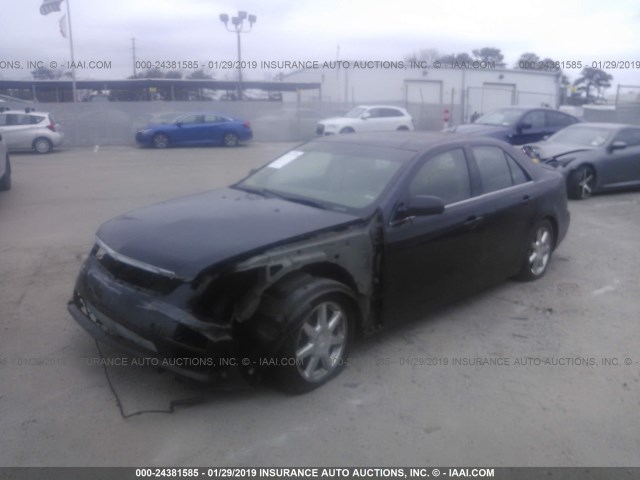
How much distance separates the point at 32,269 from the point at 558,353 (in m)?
5.02

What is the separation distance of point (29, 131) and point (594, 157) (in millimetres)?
16961

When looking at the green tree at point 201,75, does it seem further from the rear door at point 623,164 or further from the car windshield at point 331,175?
the car windshield at point 331,175

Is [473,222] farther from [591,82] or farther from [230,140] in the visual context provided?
[591,82]

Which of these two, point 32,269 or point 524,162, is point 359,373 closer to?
point 524,162

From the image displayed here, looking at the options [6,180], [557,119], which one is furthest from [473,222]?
[557,119]

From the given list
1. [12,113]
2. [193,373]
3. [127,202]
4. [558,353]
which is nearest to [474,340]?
[558,353]

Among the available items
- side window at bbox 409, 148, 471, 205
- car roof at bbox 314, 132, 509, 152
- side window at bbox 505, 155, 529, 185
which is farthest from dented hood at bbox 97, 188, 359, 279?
side window at bbox 505, 155, 529, 185

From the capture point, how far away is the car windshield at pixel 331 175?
4.54m

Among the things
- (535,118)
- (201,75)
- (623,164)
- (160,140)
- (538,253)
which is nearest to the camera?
(538,253)

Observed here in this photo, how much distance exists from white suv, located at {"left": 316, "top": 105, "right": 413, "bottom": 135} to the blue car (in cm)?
325

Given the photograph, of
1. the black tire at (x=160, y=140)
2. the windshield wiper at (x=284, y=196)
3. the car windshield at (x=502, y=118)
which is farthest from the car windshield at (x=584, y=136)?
the black tire at (x=160, y=140)

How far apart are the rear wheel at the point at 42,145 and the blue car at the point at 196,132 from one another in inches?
125

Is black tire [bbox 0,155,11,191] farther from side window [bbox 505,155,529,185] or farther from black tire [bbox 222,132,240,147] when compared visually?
black tire [bbox 222,132,240,147]

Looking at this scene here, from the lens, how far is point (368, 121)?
24.2m
